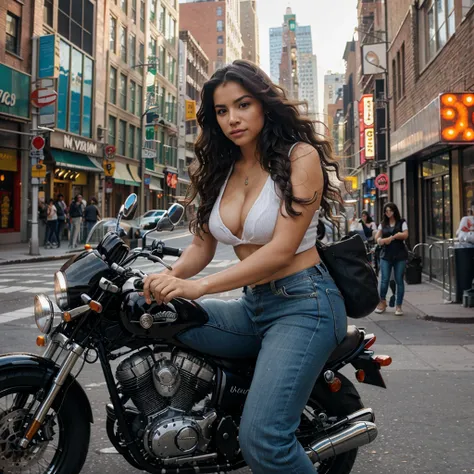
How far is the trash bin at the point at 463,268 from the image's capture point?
10297mm

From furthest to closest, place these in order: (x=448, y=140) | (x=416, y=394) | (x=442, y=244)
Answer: (x=442, y=244) < (x=448, y=140) < (x=416, y=394)

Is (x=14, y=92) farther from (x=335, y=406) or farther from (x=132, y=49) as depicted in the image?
(x=335, y=406)

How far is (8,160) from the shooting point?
25375mm

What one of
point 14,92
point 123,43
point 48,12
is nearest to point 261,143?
point 14,92

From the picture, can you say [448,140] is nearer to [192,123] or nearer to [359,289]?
[359,289]

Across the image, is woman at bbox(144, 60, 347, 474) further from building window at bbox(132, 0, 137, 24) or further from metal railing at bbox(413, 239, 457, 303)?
building window at bbox(132, 0, 137, 24)

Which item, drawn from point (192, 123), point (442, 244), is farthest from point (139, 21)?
point (442, 244)

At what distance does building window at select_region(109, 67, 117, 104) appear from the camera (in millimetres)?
41688

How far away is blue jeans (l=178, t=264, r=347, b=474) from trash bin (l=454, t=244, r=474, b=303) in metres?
8.48

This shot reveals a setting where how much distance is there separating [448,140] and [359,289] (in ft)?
30.4

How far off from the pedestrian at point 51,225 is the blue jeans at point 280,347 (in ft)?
72.8

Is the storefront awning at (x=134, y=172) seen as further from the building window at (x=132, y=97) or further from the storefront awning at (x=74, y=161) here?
the storefront awning at (x=74, y=161)

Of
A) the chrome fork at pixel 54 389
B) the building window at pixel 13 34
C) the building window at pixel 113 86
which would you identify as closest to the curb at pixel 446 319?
the chrome fork at pixel 54 389

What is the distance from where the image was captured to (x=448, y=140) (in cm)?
1098
